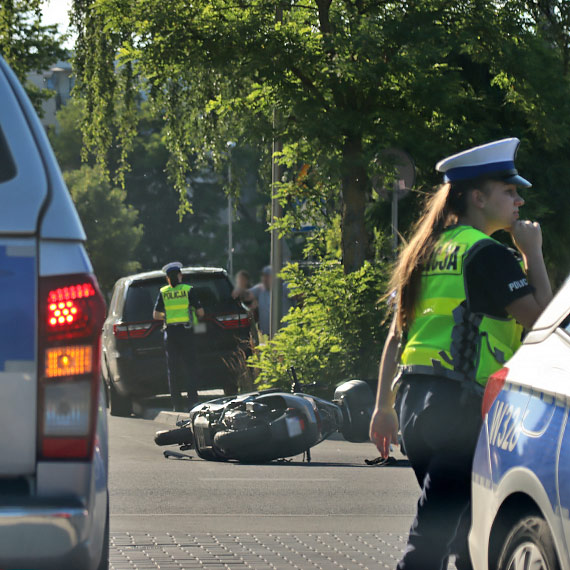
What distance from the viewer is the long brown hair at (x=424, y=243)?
177 inches

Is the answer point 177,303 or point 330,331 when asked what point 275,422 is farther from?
point 177,303

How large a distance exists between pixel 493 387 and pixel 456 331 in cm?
28

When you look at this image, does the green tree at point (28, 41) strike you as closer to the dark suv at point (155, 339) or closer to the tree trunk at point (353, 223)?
the dark suv at point (155, 339)

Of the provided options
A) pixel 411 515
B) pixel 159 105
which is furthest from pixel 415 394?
pixel 159 105

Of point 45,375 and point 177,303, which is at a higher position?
point 45,375

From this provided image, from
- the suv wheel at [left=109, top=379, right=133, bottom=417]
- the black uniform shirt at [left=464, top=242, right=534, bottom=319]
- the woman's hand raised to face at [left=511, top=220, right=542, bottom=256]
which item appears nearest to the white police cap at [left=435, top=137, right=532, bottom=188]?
the woman's hand raised to face at [left=511, top=220, right=542, bottom=256]

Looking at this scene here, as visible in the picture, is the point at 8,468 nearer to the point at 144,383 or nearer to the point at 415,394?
the point at 415,394

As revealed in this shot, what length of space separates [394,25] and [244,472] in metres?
6.58

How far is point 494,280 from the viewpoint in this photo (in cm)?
430

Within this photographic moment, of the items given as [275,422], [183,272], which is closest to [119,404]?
[183,272]

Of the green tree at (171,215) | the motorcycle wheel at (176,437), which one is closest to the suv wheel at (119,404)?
the motorcycle wheel at (176,437)

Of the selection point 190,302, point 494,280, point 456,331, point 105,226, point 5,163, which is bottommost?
point 105,226

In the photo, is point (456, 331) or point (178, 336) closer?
point (456, 331)

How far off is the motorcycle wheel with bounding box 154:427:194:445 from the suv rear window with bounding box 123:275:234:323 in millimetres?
4902
